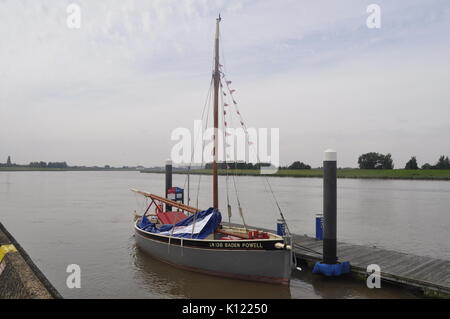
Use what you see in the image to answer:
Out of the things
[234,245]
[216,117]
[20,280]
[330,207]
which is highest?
[216,117]

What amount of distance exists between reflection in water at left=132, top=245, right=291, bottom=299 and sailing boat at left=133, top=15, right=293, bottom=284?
0.21 metres

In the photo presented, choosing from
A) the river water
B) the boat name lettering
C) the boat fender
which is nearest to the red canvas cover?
the river water

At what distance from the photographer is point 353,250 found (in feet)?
45.4

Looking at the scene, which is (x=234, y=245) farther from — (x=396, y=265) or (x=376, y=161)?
(x=376, y=161)

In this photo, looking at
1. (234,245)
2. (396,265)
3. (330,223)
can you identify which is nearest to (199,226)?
(234,245)

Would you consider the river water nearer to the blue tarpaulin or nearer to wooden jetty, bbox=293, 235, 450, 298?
wooden jetty, bbox=293, 235, 450, 298

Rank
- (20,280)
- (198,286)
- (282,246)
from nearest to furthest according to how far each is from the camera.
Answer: (20,280)
(282,246)
(198,286)

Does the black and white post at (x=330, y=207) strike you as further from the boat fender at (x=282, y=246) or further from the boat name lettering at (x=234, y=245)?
the boat name lettering at (x=234, y=245)

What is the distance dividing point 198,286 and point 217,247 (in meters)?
1.52

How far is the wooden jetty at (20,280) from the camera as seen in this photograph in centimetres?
834

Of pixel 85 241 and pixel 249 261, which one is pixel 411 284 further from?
pixel 85 241

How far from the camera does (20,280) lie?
360 inches
